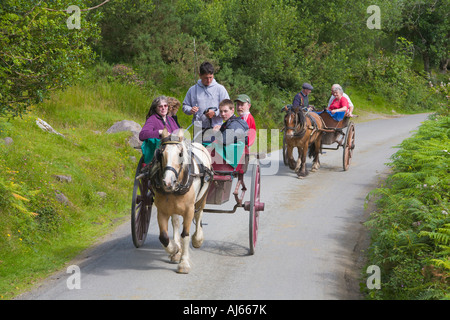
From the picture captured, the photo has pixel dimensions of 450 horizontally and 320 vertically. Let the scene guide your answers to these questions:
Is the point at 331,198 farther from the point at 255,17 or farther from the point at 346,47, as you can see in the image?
the point at 346,47

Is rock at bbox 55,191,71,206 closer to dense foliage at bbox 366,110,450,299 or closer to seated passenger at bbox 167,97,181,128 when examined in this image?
seated passenger at bbox 167,97,181,128

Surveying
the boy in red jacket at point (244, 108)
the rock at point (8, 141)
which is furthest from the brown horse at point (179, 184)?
the rock at point (8, 141)

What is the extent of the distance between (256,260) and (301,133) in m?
6.11

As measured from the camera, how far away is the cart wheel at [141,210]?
26.3ft

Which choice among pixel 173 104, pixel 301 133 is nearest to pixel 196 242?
pixel 173 104

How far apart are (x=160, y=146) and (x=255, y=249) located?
2.58 m

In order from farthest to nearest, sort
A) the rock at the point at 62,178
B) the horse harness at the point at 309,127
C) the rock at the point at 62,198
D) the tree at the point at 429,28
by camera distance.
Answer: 1. the tree at the point at 429,28
2. the horse harness at the point at 309,127
3. the rock at the point at 62,178
4. the rock at the point at 62,198

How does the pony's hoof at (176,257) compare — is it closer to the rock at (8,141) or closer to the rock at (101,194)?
the rock at (101,194)

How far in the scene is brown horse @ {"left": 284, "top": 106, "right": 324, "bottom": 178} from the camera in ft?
45.4

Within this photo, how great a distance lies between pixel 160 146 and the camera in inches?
283

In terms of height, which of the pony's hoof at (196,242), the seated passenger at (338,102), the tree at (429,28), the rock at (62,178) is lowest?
the pony's hoof at (196,242)

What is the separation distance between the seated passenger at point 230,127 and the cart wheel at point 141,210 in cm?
130

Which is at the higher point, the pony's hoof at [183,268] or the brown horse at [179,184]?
the brown horse at [179,184]
